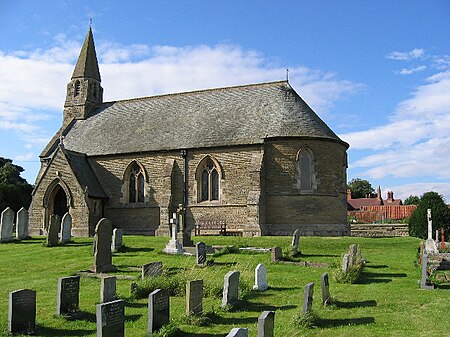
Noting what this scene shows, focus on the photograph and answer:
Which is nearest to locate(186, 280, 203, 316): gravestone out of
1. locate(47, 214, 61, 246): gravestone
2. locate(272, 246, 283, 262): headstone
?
locate(272, 246, 283, 262): headstone

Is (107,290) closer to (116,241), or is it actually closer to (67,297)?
(67,297)

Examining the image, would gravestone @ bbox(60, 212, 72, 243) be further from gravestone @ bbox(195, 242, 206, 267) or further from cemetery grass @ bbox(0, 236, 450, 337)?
gravestone @ bbox(195, 242, 206, 267)

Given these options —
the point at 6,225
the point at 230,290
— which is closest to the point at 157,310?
the point at 230,290

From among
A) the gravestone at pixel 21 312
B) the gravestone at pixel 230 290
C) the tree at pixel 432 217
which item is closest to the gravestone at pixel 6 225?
the gravestone at pixel 21 312

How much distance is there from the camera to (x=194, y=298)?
10414 millimetres

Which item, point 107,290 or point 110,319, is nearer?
point 110,319

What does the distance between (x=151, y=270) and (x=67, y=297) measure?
365cm

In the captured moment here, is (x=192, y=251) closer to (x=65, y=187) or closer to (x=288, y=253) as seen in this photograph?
(x=288, y=253)

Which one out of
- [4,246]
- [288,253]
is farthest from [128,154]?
[288,253]

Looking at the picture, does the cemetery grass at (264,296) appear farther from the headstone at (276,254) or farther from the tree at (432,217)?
the tree at (432,217)

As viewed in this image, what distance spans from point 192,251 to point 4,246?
10739 millimetres

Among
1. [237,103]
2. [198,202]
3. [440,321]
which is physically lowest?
[440,321]

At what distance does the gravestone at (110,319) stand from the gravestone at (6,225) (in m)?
20.1

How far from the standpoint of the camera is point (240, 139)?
30250mm
